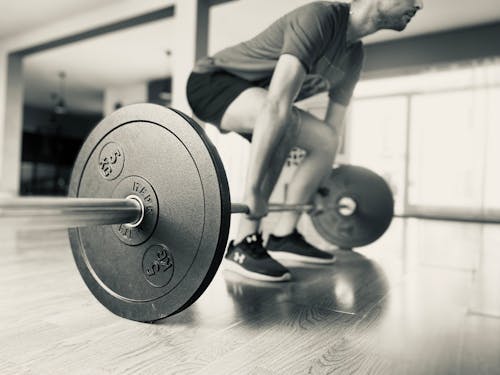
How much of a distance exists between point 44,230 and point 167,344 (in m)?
1.91

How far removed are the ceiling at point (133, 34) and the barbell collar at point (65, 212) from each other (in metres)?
3.04

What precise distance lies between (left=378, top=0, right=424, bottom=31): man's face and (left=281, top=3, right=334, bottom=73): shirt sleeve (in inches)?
6.6

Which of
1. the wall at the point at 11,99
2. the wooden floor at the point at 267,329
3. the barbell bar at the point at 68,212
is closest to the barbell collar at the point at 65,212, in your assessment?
the barbell bar at the point at 68,212

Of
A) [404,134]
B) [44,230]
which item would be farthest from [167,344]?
[404,134]

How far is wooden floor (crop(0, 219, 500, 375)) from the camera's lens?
1.85 feet

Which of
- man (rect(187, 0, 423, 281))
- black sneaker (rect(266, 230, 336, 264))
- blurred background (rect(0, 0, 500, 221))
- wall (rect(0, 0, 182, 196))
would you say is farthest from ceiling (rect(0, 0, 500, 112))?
black sneaker (rect(266, 230, 336, 264))

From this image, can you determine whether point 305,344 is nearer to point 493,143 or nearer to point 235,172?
point 235,172

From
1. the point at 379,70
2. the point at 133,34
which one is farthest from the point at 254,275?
the point at 133,34

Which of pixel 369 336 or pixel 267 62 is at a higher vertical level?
pixel 267 62

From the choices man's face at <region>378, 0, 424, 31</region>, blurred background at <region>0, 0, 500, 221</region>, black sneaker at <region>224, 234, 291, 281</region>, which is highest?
blurred background at <region>0, 0, 500, 221</region>

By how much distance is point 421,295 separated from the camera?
1.00 meters

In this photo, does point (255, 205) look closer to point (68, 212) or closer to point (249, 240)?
point (249, 240)

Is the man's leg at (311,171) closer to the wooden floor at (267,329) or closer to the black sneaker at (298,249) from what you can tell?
the black sneaker at (298,249)

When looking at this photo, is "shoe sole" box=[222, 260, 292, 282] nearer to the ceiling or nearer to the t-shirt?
the t-shirt
